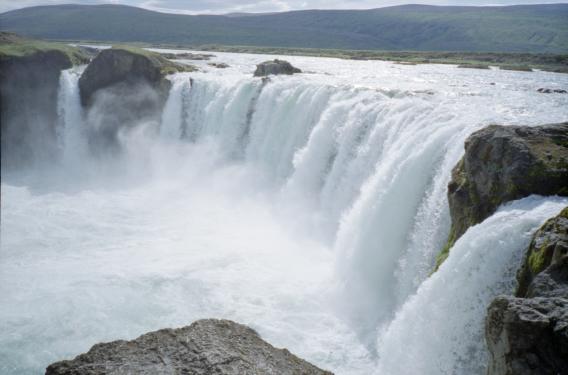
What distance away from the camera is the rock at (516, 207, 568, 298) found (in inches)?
188

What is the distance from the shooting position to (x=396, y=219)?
1005cm

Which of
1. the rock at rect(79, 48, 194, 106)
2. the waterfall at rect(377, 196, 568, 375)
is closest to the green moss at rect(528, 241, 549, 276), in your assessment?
the waterfall at rect(377, 196, 568, 375)

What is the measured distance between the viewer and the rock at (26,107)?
959 inches

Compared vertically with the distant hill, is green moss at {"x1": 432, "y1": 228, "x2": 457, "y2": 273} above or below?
below

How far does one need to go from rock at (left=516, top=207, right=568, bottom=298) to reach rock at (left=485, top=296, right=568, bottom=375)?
0.32 meters

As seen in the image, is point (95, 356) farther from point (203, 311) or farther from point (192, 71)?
point (192, 71)

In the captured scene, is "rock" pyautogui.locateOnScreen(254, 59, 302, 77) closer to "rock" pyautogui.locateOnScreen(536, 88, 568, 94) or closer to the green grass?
the green grass

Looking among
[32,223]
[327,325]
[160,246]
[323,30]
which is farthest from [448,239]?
[323,30]

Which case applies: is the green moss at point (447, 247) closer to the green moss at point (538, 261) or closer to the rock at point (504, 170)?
the rock at point (504, 170)

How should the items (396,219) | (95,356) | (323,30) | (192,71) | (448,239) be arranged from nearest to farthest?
(95,356)
(448,239)
(396,219)
(192,71)
(323,30)

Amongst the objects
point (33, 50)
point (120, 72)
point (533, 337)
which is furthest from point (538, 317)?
point (33, 50)

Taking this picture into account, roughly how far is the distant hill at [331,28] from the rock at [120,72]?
93.8 m

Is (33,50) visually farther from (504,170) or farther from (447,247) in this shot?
(504,170)

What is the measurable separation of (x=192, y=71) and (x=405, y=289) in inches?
815
